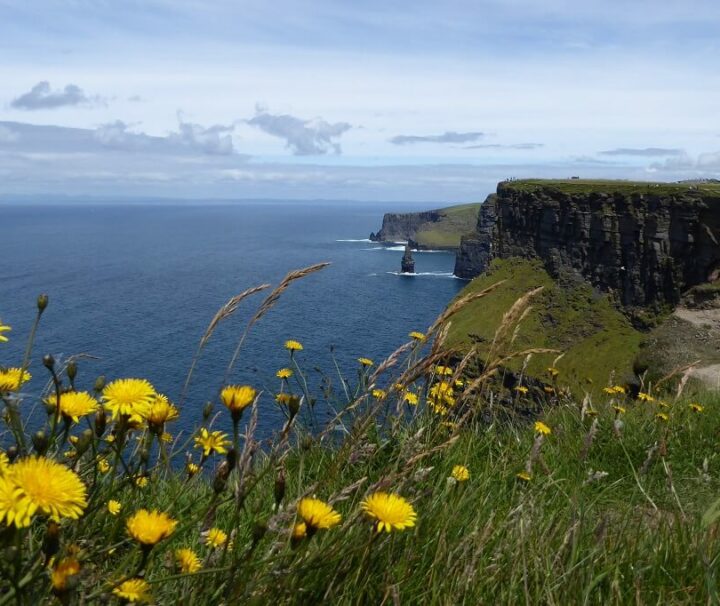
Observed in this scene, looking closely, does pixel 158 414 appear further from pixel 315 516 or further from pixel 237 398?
pixel 315 516

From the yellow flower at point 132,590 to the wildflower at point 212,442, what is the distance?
649mm

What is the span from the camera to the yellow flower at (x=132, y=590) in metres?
2.01

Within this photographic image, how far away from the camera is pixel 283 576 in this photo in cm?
237

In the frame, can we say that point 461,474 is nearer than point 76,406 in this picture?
No

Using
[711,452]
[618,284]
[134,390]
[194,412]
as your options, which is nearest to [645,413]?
[711,452]

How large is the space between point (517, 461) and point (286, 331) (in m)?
83.4

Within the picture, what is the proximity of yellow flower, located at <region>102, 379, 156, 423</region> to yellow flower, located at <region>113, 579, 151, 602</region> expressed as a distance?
575 mm

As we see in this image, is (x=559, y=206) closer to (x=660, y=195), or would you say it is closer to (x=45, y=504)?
(x=660, y=195)

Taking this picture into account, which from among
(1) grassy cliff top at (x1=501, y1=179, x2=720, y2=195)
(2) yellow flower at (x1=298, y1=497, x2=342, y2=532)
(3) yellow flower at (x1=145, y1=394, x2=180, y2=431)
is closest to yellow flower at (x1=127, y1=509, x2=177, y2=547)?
(2) yellow flower at (x1=298, y1=497, x2=342, y2=532)

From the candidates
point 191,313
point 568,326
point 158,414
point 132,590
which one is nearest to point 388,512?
point 132,590

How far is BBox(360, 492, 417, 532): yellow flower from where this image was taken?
221 cm

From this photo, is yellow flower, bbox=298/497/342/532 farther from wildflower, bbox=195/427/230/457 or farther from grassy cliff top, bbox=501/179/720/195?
grassy cliff top, bbox=501/179/720/195

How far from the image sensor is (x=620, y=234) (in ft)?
332

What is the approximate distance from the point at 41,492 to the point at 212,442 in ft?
3.37
